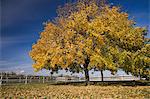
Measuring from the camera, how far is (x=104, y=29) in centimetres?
3312

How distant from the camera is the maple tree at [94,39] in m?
33.3

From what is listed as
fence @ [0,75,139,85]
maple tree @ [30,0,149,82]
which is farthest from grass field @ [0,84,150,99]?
fence @ [0,75,139,85]

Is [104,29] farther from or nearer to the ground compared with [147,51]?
farther from the ground

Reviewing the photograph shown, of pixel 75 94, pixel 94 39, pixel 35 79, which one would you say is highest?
pixel 94 39

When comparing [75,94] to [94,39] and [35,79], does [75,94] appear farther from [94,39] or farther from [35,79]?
[35,79]

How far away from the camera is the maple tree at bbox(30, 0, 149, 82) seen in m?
33.3

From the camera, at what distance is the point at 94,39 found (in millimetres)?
33750

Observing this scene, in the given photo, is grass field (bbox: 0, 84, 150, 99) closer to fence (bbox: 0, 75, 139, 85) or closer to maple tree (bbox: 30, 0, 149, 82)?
maple tree (bbox: 30, 0, 149, 82)

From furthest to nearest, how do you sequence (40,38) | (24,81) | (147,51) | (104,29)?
(24,81) < (40,38) < (147,51) < (104,29)

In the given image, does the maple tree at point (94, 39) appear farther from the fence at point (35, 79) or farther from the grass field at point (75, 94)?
the grass field at point (75, 94)

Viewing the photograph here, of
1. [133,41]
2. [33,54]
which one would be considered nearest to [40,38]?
A: [33,54]

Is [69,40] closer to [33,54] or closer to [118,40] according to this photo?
[118,40]

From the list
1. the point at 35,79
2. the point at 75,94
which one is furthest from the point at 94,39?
the point at 35,79

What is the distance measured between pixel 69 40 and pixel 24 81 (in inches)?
572
